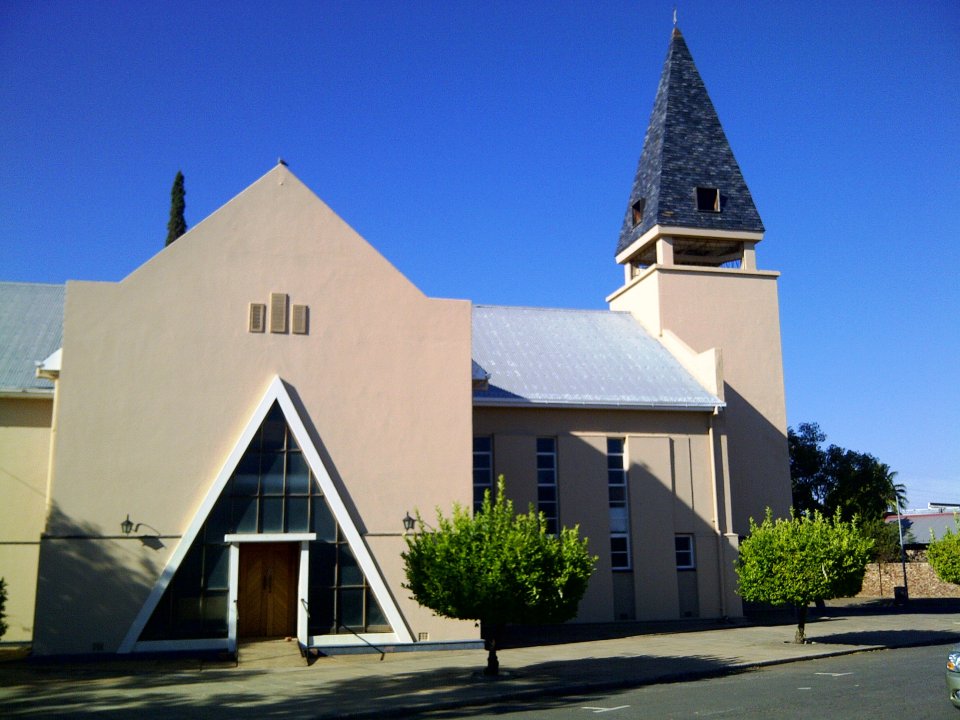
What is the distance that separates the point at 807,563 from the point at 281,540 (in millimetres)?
11537

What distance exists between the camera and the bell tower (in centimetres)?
2980

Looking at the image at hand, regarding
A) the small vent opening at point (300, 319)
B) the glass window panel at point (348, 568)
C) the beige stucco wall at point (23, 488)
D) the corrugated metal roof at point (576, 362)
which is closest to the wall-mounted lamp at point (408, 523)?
the glass window panel at point (348, 568)

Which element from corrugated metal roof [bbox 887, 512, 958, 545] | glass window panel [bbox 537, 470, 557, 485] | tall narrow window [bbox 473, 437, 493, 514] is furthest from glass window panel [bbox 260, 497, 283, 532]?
corrugated metal roof [bbox 887, 512, 958, 545]

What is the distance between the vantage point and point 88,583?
711 inches

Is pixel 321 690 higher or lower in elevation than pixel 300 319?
lower

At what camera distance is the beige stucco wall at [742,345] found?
29.5m

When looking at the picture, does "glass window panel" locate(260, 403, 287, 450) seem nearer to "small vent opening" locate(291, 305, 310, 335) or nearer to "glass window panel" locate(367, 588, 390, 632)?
"small vent opening" locate(291, 305, 310, 335)

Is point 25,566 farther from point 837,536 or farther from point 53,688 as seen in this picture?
point 837,536

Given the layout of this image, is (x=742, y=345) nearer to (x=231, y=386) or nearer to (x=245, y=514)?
(x=231, y=386)

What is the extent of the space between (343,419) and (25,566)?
8181 mm

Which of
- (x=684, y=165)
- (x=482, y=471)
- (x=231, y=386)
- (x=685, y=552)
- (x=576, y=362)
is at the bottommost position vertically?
(x=685, y=552)

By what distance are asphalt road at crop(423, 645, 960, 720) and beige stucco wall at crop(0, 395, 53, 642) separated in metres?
12.2

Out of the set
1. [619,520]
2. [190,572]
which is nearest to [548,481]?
[619,520]

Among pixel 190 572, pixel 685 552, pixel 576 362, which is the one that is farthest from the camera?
pixel 576 362
